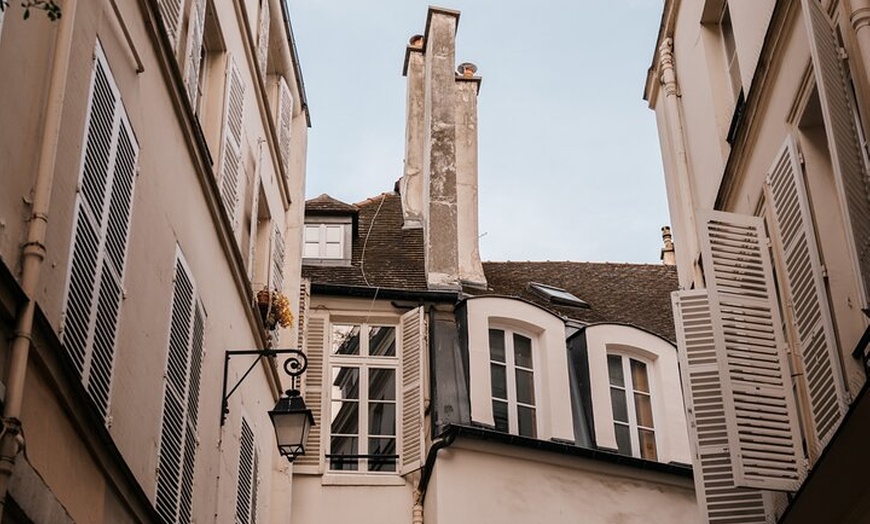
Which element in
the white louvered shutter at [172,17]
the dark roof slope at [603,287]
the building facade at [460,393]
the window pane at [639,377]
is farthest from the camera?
the dark roof slope at [603,287]

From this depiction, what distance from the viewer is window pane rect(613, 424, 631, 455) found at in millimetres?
17500

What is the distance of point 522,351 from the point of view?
58.0ft

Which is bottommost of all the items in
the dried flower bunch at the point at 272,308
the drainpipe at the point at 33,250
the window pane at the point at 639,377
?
the drainpipe at the point at 33,250

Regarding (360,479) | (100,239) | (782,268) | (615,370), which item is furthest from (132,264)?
(615,370)

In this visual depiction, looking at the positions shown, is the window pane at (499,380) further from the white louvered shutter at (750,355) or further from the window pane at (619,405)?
the white louvered shutter at (750,355)

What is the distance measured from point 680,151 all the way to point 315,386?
613cm

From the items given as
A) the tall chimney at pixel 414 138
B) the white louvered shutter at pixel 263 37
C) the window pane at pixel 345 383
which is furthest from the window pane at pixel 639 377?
the white louvered shutter at pixel 263 37

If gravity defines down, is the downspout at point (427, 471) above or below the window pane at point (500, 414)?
below

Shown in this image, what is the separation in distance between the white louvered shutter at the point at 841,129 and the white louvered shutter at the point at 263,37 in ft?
25.6

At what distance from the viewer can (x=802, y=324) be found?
8.62 m

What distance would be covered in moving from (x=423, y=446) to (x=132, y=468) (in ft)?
28.7

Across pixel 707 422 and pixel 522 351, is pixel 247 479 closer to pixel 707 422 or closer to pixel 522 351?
pixel 707 422

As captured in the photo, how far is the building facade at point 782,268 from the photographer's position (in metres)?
7.36

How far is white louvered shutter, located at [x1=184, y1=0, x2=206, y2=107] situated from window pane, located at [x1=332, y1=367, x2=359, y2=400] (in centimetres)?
728
